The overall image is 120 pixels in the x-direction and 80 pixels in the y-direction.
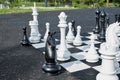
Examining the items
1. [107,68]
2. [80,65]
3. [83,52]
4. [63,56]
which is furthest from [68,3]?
[107,68]

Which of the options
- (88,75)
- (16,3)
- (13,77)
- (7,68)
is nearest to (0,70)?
(7,68)

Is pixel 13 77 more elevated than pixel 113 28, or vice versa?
pixel 113 28

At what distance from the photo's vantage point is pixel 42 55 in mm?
2354

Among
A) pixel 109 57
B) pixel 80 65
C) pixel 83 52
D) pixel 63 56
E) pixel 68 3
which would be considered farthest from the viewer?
pixel 68 3

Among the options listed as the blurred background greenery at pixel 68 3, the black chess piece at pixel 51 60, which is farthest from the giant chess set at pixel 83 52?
the blurred background greenery at pixel 68 3

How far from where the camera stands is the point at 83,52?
2.45 m

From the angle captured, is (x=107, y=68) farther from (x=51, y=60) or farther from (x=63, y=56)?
(x=63, y=56)

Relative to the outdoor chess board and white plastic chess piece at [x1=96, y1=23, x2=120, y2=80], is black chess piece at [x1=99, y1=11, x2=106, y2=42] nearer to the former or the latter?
the outdoor chess board

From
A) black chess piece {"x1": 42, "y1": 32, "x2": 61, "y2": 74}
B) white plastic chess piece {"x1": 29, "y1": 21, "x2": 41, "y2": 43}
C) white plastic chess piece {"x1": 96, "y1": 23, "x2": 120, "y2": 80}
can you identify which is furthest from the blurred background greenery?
white plastic chess piece {"x1": 96, "y1": 23, "x2": 120, "y2": 80}

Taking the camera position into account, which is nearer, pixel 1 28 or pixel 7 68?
pixel 7 68

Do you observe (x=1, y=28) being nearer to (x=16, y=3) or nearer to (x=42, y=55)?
(x=42, y=55)

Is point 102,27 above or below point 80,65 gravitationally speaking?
above

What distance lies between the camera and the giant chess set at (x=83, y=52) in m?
1.65

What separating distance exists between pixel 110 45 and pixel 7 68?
0.93m
